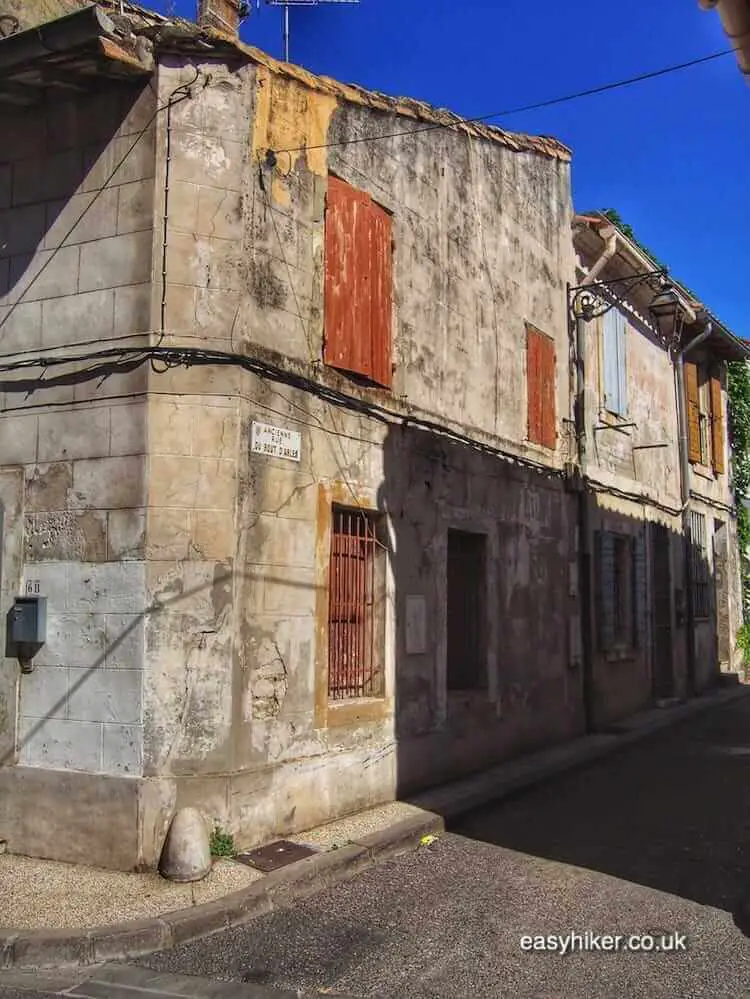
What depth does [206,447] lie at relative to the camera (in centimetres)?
664

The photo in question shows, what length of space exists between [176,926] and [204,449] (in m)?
3.07

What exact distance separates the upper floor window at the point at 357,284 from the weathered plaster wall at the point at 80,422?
1.73 meters

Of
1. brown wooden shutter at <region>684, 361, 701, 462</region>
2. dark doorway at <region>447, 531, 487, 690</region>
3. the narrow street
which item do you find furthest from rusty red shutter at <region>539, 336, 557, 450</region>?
brown wooden shutter at <region>684, 361, 701, 462</region>

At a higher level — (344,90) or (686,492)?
(344,90)

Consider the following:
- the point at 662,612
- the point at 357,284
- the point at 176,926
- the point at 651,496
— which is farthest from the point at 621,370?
the point at 176,926

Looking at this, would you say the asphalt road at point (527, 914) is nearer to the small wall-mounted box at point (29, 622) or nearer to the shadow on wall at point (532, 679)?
the shadow on wall at point (532, 679)

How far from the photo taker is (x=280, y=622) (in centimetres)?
704

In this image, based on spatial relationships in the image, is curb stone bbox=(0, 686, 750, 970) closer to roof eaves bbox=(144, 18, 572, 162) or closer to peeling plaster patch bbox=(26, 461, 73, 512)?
peeling plaster patch bbox=(26, 461, 73, 512)

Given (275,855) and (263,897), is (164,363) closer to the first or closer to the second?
(275,855)

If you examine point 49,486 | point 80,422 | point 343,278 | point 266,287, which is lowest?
→ point 49,486

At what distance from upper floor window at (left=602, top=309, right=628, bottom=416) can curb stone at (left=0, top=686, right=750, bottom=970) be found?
642cm

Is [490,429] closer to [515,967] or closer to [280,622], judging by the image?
[280,622]

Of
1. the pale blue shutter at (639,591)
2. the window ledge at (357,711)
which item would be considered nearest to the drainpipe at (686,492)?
the pale blue shutter at (639,591)

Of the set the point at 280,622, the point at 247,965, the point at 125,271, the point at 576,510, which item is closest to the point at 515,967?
the point at 247,965
